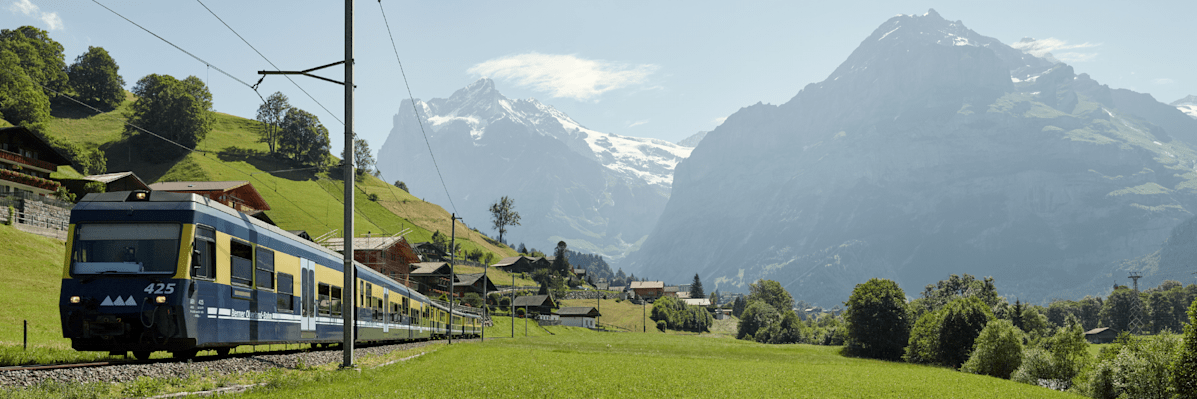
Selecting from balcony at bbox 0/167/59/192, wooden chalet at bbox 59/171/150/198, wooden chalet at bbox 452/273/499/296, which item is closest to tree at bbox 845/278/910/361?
wooden chalet at bbox 452/273/499/296

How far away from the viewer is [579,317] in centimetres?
14000

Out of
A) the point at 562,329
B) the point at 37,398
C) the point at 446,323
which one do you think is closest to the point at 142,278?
the point at 37,398

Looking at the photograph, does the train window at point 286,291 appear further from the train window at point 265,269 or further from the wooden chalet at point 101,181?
the wooden chalet at point 101,181

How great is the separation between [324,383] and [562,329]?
104165mm

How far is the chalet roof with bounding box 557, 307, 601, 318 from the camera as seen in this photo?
5497 inches

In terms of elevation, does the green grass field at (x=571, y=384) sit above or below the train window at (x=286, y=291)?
below

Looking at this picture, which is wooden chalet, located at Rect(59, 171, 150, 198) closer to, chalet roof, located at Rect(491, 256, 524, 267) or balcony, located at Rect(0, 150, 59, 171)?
balcony, located at Rect(0, 150, 59, 171)

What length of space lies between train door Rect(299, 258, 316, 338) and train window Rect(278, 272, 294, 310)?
91cm

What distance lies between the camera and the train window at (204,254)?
1841 centimetres

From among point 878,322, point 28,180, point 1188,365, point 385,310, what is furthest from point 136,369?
point 878,322

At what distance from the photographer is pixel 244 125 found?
181250 mm

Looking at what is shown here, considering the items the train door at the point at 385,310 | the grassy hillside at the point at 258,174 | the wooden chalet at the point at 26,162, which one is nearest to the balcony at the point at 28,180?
the wooden chalet at the point at 26,162

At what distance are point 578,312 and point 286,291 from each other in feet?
389

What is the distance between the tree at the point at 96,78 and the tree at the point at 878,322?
15249cm
